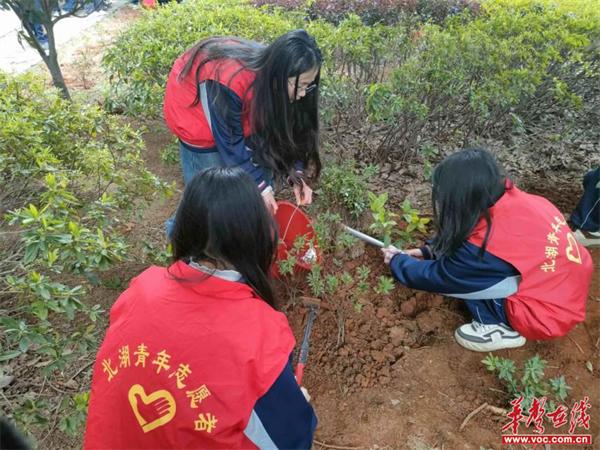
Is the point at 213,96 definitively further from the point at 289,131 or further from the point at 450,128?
the point at 450,128

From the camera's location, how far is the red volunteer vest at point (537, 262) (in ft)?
7.17

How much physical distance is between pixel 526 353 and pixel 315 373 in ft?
3.92

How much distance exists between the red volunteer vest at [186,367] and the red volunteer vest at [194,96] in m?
1.17

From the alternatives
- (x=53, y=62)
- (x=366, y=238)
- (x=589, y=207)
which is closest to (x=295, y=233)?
(x=366, y=238)

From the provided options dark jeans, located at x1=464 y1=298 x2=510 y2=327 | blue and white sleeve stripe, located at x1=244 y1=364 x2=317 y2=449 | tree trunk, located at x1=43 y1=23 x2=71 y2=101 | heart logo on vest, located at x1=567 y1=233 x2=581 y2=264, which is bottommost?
dark jeans, located at x1=464 y1=298 x2=510 y2=327

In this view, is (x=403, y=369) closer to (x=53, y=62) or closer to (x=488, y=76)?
(x=488, y=76)

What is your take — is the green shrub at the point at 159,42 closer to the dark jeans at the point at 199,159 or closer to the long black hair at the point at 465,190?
the dark jeans at the point at 199,159

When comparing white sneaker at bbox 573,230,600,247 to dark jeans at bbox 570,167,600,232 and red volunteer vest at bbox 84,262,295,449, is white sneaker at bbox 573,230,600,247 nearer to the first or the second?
dark jeans at bbox 570,167,600,232

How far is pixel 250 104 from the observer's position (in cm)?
229

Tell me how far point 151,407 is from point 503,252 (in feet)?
5.63

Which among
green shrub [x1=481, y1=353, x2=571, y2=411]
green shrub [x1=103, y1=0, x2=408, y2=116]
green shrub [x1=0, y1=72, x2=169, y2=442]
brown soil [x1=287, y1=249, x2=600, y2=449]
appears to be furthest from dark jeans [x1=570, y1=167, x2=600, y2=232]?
green shrub [x1=0, y1=72, x2=169, y2=442]

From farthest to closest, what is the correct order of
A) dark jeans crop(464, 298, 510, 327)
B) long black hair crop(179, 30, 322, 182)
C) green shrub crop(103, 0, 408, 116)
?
green shrub crop(103, 0, 408, 116)
dark jeans crop(464, 298, 510, 327)
long black hair crop(179, 30, 322, 182)

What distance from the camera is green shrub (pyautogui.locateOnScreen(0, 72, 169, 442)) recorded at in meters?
1.70

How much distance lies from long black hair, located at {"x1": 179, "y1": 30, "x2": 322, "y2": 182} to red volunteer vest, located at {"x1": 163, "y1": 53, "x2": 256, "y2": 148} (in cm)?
3
